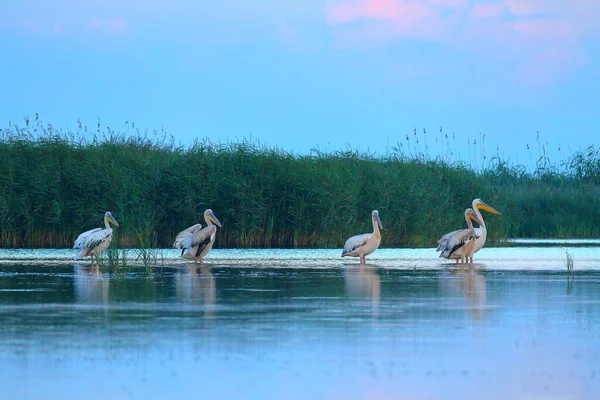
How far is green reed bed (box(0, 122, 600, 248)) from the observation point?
66.9ft

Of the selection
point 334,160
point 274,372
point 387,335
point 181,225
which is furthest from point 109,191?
point 274,372

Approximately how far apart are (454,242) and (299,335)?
30.1 feet

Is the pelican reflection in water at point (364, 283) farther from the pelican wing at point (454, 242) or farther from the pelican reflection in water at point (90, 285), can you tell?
the pelican reflection in water at point (90, 285)

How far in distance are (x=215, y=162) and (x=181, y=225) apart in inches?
58.8

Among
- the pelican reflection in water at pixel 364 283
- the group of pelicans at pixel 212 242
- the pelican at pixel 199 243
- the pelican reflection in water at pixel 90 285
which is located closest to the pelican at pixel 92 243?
the group of pelicans at pixel 212 242

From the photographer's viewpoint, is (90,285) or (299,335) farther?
(90,285)

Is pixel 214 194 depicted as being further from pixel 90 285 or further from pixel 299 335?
pixel 299 335

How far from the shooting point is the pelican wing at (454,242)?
16.7m

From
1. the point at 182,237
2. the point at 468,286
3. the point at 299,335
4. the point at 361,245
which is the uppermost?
the point at 182,237

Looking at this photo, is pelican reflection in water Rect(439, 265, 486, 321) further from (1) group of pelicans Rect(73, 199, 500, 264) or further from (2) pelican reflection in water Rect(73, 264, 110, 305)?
(2) pelican reflection in water Rect(73, 264, 110, 305)

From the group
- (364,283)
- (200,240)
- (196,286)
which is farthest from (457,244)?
(196,286)

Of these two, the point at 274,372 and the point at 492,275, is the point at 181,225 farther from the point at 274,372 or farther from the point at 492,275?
the point at 274,372

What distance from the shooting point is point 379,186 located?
22000 mm

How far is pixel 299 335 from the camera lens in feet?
25.9
